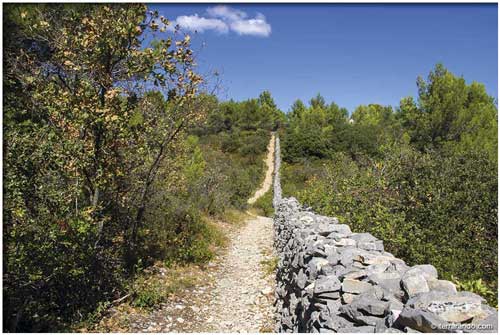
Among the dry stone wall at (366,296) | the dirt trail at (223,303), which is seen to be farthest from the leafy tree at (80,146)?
the dry stone wall at (366,296)

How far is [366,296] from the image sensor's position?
331cm

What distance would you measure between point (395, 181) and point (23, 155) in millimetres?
7180

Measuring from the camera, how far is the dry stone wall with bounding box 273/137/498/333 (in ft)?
8.63

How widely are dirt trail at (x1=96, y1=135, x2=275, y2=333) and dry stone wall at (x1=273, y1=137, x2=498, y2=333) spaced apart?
644 millimetres

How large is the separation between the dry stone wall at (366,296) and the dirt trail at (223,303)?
25.3 inches

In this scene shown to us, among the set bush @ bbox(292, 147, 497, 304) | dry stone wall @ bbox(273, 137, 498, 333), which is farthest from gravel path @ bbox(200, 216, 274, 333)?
bush @ bbox(292, 147, 497, 304)

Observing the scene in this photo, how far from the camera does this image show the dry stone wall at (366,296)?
2631mm

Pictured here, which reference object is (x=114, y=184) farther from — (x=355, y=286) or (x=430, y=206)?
(x=430, y=206)

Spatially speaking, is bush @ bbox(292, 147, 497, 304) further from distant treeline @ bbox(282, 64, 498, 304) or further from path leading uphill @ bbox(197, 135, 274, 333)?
path leading uphill @ bbox(197, 135, 274, 333)

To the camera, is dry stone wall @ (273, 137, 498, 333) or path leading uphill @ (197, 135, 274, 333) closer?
dry stone wall @ (273, 137, 498, 333)

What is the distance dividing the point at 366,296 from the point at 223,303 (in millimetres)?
4010

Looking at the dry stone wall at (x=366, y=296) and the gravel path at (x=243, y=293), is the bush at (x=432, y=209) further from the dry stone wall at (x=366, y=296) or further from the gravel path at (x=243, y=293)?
the gravel path at (x=243, y=293)

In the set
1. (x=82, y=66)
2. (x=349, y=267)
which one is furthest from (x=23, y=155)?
(x=349, y=267)

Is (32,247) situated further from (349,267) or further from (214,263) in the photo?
(214,263)
